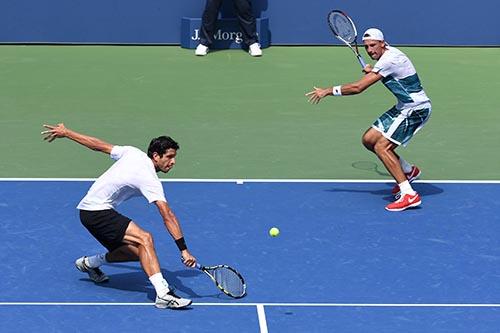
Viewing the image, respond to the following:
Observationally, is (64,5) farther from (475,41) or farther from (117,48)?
(475,41)

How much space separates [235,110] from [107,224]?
699 centimetres

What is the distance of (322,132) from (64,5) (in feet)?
22.0

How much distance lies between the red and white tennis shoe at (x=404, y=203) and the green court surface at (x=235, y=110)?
4.50 ft

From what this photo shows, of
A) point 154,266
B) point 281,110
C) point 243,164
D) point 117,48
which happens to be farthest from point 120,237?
point 117,48

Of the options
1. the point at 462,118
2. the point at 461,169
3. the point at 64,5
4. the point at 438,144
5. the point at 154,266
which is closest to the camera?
the point at 154,266

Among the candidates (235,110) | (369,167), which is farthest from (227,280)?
(235,110)

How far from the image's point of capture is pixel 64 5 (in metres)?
20.5

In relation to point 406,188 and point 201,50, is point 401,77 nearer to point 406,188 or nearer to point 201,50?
point 406,188

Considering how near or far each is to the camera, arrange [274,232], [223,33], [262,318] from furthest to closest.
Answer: [223,33]
[274,232]
[262,318]

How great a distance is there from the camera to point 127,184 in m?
9.98

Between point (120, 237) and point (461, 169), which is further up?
point (120, 237)

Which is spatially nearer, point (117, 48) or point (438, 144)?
point (438, 144)

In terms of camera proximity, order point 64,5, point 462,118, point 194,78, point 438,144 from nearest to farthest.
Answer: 1. point 438,144
2. point 462,118
3. point 194,78
4. point 64,5

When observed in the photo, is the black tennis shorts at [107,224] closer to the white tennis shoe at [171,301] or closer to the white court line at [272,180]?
the white tennis shoe at [171,301]
